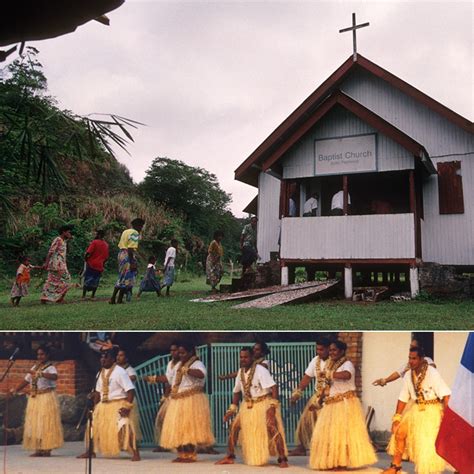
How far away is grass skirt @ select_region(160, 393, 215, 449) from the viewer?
2.50m

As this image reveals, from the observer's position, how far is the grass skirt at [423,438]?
234 cm

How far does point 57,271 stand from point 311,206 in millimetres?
1863

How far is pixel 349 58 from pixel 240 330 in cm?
157

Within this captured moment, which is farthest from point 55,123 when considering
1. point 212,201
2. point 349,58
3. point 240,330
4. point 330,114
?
point 330,114

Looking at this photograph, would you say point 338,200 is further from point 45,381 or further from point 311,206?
point 45,381

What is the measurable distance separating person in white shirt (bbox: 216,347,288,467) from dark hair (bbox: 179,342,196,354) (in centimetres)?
22

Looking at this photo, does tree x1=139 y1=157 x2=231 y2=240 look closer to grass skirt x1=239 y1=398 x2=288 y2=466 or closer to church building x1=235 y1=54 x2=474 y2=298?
church building x1=235 y1=54 x2=474 y2=298

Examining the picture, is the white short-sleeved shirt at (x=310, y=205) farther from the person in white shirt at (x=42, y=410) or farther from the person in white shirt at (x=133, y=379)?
the person in white shirt at (x=42, y=410)

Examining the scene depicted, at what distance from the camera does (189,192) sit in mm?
2766

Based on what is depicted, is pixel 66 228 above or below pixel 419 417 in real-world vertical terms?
above

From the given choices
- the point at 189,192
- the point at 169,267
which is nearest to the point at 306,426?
the point at 169,267

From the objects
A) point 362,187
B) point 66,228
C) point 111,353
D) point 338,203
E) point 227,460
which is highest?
point 362,187

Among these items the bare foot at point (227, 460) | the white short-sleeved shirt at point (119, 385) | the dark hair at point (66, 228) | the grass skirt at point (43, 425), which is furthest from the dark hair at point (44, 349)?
the bare foot at point (227, 460)

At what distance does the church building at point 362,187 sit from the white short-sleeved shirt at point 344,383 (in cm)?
65
